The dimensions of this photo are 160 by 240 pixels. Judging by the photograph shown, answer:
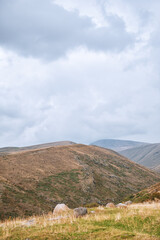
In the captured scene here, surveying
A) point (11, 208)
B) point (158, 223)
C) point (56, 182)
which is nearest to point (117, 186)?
point (56, 182)

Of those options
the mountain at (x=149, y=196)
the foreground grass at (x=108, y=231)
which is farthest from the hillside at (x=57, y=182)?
the foreground grass at (x=108, y=231)

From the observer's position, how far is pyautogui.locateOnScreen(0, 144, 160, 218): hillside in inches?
1778

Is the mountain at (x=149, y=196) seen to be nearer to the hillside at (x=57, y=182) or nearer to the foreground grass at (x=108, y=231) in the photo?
the hillside at (x=57, y=182)

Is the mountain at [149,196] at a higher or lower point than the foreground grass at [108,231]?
lower

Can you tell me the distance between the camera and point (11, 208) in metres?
39.2

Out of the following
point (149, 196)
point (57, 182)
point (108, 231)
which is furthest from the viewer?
point (57, 182)

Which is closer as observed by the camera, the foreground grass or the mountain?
the foreground grass

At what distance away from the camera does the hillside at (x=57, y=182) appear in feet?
148

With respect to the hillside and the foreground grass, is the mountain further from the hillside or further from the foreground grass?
Result: the foreground grass

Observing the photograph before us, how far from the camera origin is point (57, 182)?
6519cm

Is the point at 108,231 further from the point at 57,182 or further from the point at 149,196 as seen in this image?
the point at 57,182

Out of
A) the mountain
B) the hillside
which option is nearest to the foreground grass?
the mountain

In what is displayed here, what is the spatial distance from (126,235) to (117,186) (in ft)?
253

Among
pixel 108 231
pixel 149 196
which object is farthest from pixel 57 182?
pixel 108 231
